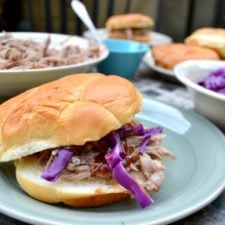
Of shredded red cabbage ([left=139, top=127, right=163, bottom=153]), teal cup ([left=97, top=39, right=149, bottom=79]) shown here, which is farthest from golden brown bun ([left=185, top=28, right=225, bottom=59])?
shredded red cabbage ([left=139, top=127, right=163, bottom=153])

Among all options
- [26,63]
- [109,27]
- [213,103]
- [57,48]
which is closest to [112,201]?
[213,103]

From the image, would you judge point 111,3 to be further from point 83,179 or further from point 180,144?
point 83,179

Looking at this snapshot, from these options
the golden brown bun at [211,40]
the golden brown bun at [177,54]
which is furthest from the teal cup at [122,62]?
the golden brown bun at [211,40]

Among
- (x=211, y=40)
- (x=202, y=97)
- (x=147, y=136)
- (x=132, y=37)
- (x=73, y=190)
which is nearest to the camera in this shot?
(x=73, y=190)

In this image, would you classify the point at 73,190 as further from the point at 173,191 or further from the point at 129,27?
the point at 129,27

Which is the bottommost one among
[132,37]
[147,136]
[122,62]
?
[132,37]

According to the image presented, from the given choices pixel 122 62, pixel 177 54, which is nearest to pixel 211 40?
pixel 177 54

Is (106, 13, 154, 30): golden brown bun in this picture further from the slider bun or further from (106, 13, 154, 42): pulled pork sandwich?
the slider bun
